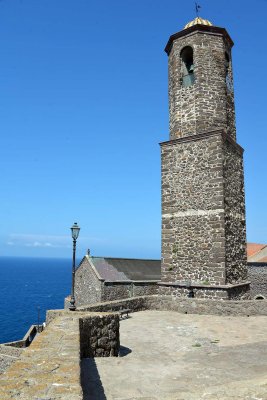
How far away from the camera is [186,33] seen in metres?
18.0

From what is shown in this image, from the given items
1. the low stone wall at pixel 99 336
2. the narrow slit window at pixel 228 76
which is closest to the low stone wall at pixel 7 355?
the low stone wall at pixel 99 336

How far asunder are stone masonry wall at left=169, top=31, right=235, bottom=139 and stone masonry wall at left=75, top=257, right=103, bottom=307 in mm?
13640

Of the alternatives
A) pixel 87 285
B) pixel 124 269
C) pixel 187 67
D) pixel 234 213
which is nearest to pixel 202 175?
pixel 234 213

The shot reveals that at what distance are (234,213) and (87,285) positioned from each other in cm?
1495

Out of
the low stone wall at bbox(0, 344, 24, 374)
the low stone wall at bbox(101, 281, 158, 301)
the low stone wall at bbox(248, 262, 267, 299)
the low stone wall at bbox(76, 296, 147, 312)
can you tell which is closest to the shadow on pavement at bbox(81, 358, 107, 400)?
the low stone wall at bbox(76, 296, 147, 312)

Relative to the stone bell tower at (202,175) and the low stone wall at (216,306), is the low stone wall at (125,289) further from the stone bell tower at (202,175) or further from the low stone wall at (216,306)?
the low stone wall at (216,306)

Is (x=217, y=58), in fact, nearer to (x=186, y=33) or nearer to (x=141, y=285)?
(x=186, y=33)

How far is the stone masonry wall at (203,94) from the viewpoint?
56.4ft

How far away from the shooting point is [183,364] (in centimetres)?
773

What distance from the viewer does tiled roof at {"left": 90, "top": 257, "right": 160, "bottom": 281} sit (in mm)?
27861

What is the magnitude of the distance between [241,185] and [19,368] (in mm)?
16026

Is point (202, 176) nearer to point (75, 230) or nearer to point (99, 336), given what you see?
point (75, 230)

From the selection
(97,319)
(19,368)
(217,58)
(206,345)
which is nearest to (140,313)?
(206,345)

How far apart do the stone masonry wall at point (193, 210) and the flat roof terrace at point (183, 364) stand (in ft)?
11.2
